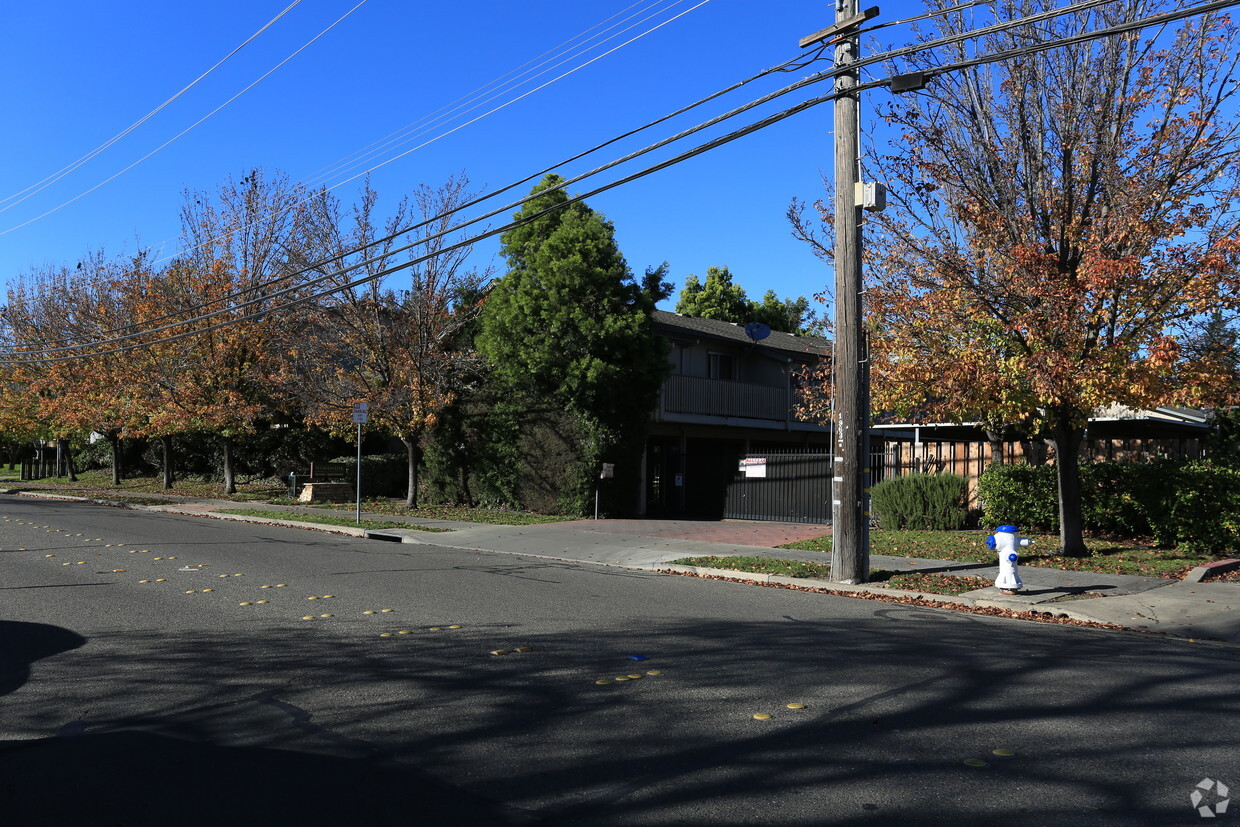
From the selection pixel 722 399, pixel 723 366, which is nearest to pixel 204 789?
pixel 722 399

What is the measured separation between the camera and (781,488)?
882 inches

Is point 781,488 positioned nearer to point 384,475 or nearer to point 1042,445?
point 1042,445

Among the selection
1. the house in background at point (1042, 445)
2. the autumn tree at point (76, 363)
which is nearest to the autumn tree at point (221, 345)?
the autumn tree at point (76, 363)

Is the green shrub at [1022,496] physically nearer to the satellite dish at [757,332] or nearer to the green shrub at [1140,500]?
the green shrub at [1140,500]

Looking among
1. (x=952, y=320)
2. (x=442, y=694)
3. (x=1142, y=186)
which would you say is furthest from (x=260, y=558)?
(x=1142, y=186)

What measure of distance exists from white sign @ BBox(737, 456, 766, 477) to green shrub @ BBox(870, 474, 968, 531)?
362cm

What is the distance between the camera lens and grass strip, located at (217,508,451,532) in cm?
2003

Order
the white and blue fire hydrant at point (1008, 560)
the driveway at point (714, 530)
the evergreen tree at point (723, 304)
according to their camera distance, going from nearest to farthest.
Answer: the white and blue fire hydrant at point (1008, 560) < the driveway at point (714, 530) < the evergreen tree at point (723, 304)

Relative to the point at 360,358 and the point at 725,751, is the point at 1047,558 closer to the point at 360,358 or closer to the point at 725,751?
the point at 725,751

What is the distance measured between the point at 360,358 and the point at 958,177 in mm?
16566

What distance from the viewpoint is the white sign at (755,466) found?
72.0ft

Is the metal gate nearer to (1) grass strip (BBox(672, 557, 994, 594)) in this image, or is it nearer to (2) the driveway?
(2) the driveway

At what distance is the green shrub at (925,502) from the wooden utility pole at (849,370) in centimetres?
643

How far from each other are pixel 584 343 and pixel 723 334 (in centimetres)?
960
